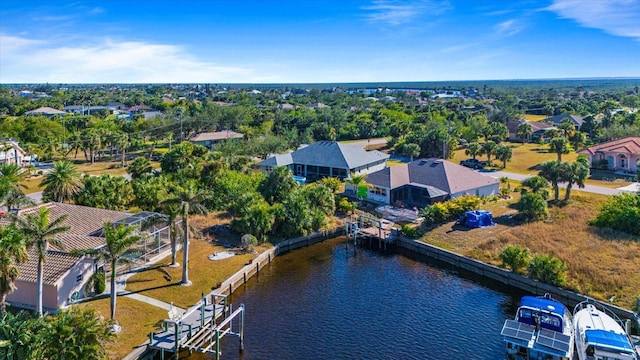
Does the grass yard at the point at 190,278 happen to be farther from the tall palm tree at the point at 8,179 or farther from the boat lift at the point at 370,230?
the tall palm tree at the point at 8,179

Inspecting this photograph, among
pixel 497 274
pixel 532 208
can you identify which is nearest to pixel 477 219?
pixel 532 208

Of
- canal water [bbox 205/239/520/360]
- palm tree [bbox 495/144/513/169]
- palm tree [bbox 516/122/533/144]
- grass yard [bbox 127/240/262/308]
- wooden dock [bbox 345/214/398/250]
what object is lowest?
canal water [bbox 205/239/520/360]

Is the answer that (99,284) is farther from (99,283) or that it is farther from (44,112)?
(44,112)

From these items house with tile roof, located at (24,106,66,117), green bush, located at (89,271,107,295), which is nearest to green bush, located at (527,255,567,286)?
green bush, located at (89,271,107,295)

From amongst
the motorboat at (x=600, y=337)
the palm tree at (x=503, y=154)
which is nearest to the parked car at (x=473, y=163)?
the palm tree at (x=503, y=154)

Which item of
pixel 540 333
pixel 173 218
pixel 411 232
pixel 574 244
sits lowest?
pixel 540 333

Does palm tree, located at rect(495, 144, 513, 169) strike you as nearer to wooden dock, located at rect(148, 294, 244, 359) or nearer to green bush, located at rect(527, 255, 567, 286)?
green bush, located at rect(527, 255, 567, 286)

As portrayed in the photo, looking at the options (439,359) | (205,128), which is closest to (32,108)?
(205,128)
